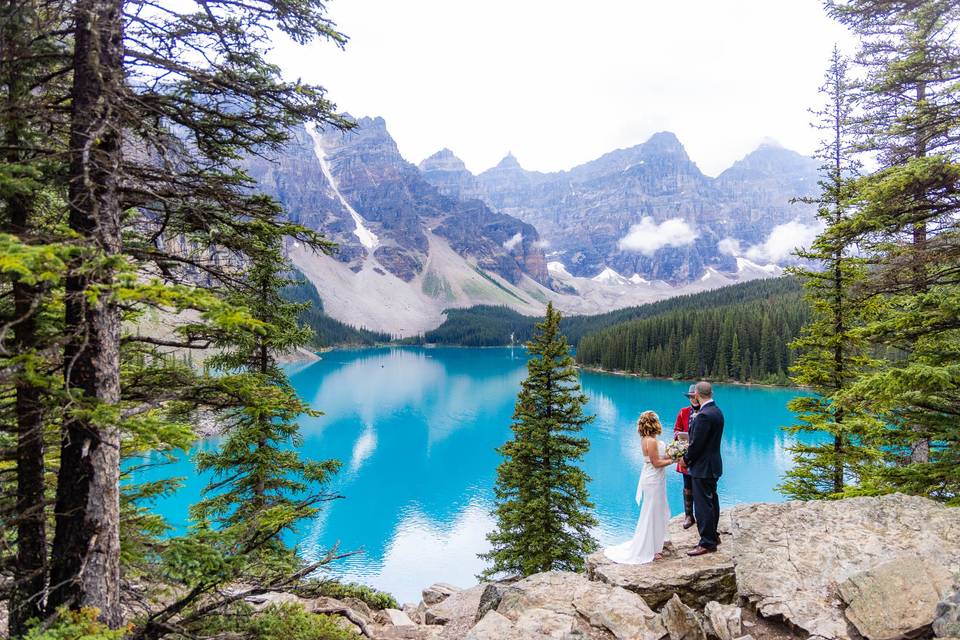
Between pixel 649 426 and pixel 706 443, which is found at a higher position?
pixel 649 426

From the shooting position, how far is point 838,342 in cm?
1369

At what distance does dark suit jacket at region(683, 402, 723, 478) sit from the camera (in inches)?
286

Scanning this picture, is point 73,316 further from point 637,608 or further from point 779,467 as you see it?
point 779,467

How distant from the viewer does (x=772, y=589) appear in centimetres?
629

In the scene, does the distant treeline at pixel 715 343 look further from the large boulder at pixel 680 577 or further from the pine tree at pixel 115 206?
the pine tree at pixel 115 206

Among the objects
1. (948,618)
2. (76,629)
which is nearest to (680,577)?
(948,618)

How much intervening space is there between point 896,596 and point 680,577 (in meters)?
2.41

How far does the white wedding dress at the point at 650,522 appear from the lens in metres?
7.68

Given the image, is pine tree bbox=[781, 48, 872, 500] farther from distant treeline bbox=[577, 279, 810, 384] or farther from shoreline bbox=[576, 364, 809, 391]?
distant treeline bbox=[577, 279, 810, 384]

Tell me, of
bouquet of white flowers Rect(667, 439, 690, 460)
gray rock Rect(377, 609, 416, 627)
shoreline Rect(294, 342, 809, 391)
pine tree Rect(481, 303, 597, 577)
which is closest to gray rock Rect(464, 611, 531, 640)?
gray rock Rect(377, 609, 416, 627)

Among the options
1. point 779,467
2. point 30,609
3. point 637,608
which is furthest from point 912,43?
point 779,467

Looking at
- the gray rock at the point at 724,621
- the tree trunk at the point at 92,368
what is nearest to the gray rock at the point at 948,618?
the gray rock at the point at 724,621

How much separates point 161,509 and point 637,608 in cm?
3460

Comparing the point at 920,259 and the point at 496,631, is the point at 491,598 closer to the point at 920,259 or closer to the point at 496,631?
the point at 496,631
